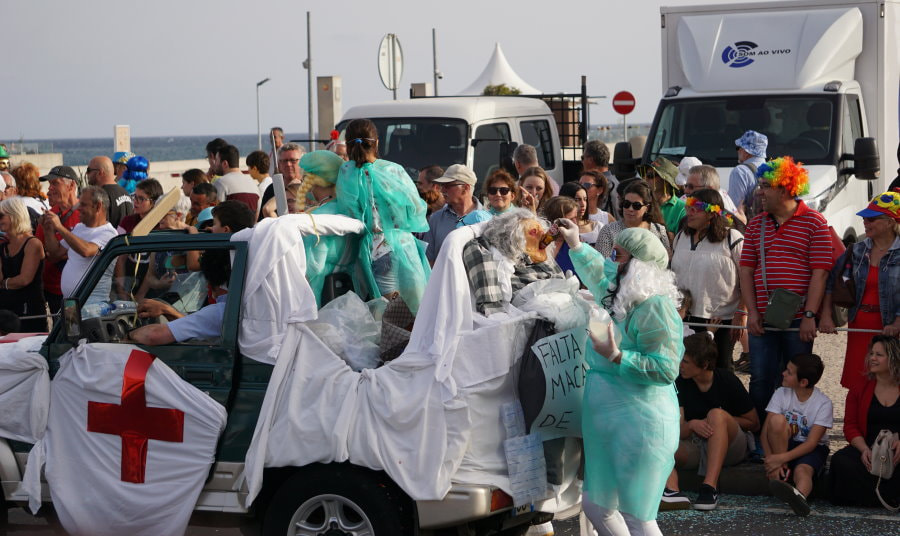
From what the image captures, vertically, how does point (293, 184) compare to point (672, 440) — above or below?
above

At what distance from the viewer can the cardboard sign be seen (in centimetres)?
529

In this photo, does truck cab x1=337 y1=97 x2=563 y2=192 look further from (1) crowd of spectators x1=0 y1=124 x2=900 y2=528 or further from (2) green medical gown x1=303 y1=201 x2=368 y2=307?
(2) green medical gown x1=303 y1=201 x2=368 y2=307

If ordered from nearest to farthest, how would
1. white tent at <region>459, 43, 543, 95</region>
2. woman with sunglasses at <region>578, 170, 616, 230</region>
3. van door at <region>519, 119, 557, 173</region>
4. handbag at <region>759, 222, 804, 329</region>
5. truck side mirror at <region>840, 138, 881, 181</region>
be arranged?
handbag at <region>759, 222, 804, 329</region> < woman with sunglasses at <region>578, 170, 616, 230</region> < truck side mirror at <region>840, 138, 881, 181</region> < van door at <region>519, 119, 557, 173</region> < white tent at <region>459, 43, 543, 95</region>

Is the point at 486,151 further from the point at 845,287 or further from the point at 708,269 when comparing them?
the point at 845,287

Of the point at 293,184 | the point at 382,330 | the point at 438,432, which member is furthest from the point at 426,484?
the point at 293,184

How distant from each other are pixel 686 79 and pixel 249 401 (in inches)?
352

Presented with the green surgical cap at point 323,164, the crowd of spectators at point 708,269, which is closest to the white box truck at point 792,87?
the crowd of spectators at point 708,269

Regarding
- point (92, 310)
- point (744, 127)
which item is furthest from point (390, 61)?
point (92, 310)

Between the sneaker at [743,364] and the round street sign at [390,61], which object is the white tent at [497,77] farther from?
the sneaker at [743,364]

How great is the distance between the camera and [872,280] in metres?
7.37

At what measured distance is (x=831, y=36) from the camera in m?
12.6

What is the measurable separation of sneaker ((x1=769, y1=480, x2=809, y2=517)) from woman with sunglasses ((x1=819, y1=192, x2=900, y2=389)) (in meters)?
0.83

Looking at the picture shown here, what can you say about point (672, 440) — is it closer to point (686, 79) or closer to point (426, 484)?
point (426, 484)

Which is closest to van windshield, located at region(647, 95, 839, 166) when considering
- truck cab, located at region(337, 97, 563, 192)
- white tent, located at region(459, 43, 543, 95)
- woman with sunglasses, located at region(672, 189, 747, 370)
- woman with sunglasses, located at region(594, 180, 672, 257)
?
truck cab, located at region(337, 97, 563, 192)
